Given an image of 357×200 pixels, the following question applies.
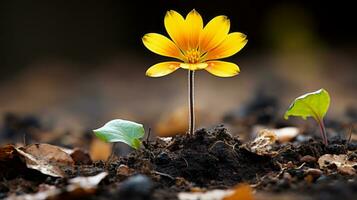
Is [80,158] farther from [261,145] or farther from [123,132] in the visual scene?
[261,145]

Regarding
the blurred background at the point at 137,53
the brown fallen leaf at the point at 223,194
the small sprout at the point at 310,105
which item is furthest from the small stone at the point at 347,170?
the blurred background at the point at 137,53

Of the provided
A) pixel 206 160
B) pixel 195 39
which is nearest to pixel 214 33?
pixel 195 39

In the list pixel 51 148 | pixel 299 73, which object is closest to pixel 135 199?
pixel 51 148

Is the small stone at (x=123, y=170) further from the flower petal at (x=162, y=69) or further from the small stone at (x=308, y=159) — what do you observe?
the small stone at (x=308, y=159)

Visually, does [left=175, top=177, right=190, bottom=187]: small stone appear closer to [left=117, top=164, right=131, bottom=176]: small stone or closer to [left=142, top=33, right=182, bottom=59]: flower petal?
[left=117, top=164, right=131, bottom=176]: small stone

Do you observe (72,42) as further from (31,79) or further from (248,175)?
(248,175)

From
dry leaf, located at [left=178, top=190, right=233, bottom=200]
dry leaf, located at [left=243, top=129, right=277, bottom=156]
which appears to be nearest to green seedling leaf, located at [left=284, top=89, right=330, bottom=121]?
dry leaf, located at [left=243, top=129, right=277, bottom=156]
